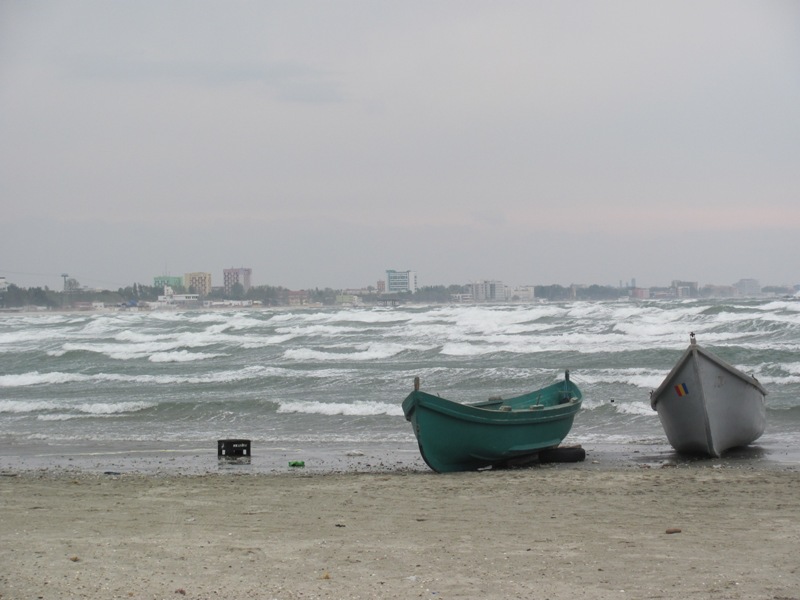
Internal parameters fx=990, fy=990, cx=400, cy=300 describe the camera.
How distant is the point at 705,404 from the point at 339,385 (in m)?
14.7

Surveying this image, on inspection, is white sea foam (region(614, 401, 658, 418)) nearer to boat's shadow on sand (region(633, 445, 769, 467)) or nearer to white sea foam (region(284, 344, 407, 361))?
boat's shadow on sand (region(633, 445, 769, 467))

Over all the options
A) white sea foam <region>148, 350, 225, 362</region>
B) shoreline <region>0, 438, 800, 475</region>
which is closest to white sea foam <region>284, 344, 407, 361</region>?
white sea foam <region>148, 350, 225, 362</region>

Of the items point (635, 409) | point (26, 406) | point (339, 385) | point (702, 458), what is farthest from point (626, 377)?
point (26, 406)

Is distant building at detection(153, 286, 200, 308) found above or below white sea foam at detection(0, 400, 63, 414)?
above

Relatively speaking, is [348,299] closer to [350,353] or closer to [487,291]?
[487,291]

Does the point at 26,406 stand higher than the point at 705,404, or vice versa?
the point at 705,404

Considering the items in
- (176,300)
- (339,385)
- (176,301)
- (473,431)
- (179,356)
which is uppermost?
(473,431)

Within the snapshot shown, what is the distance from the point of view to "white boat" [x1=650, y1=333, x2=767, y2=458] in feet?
45.0

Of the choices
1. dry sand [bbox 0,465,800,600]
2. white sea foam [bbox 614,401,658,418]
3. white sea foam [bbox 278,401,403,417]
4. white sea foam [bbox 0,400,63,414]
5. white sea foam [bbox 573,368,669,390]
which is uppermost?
dry sand [bbox 0,465,800,600]

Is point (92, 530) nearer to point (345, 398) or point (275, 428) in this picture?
point (275, 428)

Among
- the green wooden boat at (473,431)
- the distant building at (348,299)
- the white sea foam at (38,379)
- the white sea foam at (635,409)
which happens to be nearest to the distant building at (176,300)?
the distant building at (348,299)

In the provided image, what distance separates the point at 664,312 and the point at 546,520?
1803 inches

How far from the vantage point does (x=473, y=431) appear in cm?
1309

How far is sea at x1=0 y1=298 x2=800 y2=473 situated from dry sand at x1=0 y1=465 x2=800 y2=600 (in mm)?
2787
